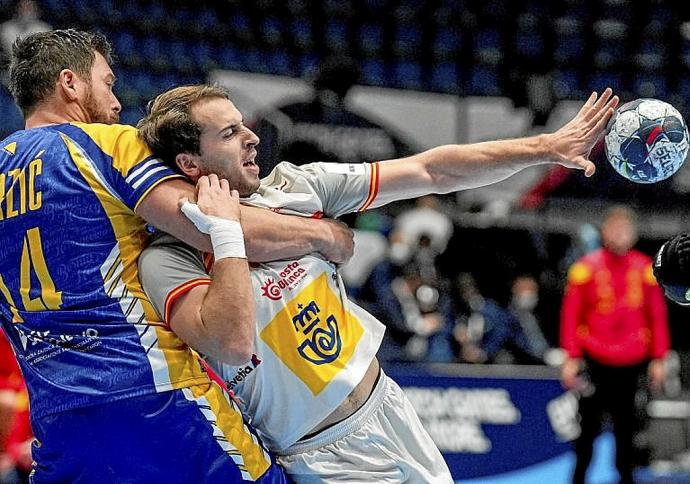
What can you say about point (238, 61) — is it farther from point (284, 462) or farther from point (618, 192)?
point (284, 462)

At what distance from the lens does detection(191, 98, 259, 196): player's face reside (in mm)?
2432

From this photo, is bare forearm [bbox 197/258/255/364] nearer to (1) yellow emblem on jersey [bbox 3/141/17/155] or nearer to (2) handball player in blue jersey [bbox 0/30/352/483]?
(2) handball player in blue jersey [bbox 0/30/352/483]

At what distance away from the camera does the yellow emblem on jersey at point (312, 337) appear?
2441 mm

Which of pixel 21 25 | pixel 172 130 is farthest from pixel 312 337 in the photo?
pixel 21 25

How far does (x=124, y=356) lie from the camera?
2277 mm

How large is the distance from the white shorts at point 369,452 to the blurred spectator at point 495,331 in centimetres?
618

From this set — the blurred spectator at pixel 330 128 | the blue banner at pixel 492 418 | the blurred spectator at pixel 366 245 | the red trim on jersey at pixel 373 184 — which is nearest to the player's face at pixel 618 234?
the blue banner at pixel 492 418

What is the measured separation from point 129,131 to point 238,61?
8760 millimetres

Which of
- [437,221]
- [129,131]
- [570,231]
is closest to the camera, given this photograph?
[129,131]

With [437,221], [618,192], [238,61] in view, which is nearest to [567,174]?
[618,192]

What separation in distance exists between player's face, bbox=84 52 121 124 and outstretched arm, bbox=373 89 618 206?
0.77m

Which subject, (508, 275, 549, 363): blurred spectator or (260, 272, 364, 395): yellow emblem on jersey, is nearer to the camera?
(260, 272, 364, 395): yellow emblem on jersey

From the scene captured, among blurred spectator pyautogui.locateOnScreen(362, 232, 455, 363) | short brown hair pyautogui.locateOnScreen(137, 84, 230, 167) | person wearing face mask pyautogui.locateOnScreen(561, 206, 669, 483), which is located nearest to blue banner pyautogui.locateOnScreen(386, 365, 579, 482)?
person wearing face mask pyautogui.locateOnScreen(561, 206, 669, 483)

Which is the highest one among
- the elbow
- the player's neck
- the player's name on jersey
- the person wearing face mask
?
the player's neck
